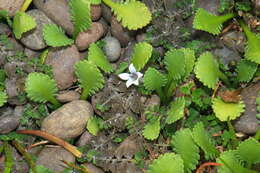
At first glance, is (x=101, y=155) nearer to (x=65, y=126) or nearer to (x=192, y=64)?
(x=65, y=126)

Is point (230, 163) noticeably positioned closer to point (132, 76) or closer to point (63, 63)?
point (132, 76)

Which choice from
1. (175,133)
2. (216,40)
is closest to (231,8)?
(216,40)

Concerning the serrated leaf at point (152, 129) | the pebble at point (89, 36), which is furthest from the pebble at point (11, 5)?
the serrated leaf at point (152, 129)

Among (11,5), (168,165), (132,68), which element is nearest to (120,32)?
(132,68)

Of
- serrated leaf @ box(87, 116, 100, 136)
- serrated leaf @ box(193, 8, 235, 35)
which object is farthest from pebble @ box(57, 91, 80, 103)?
serrated leaf @ box(193, 8, 235, 35)

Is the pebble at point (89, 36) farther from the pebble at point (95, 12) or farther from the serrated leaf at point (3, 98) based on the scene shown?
the serrated leaf at point (3, 98)

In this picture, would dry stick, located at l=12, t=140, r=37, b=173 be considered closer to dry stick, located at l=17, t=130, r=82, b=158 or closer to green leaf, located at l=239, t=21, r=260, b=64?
dry stick, located at l=17, t=130, r=82, b=158
